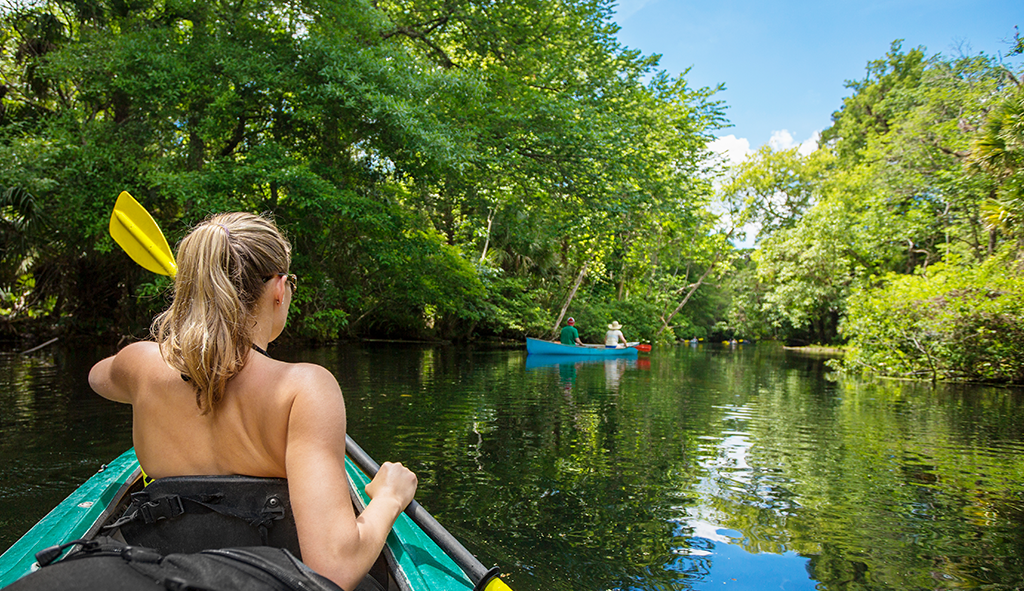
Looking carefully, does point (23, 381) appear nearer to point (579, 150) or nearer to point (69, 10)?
point (69, 10)

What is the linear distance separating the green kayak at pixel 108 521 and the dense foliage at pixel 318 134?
599 centimetres

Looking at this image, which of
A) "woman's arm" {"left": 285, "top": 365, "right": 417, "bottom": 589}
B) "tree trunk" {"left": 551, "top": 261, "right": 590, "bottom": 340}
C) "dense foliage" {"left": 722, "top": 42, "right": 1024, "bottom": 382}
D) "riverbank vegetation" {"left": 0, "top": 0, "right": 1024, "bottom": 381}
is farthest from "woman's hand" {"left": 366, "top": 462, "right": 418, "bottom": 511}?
"tree trunk" {"left": 551, "top": 261, "right": 590, "bottom": 340}

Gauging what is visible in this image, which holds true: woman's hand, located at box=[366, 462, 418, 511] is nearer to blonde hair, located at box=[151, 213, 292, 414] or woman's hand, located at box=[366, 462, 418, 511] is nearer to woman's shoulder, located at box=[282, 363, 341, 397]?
woman's shoulder, located at box=[282, 363, 341, 397]

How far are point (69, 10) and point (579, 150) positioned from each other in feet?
37.8

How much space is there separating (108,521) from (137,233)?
1.25m

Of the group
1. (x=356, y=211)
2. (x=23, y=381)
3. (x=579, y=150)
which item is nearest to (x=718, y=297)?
(x=579, y=150)

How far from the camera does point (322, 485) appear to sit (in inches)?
50.9

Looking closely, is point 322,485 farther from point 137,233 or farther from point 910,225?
point 910,225

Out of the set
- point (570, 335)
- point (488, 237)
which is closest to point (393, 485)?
point (570, 335)

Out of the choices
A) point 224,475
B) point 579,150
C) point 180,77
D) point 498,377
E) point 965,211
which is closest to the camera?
point 224,475

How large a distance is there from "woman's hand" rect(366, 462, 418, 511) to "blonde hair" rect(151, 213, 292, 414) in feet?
1.49

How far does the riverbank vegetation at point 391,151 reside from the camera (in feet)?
34.8

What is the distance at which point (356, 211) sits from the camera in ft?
36.5

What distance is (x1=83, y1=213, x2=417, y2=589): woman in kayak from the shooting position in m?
1.30
